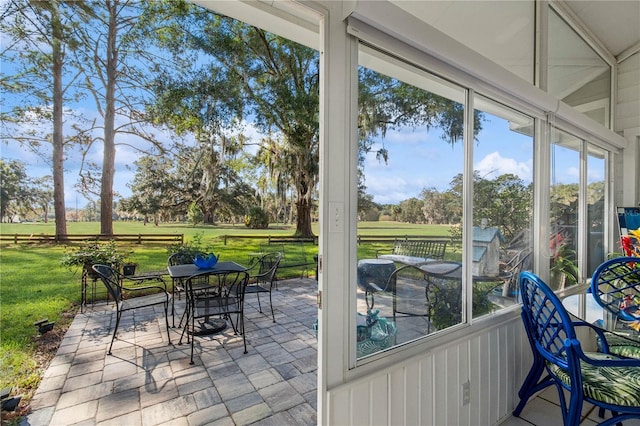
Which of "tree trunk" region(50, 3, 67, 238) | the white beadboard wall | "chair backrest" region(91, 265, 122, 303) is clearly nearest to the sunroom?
the white beadboard wall

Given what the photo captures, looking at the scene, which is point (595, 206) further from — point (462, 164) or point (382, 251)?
point (382, 251)

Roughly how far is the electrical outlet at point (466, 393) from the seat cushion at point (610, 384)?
0.48 meters

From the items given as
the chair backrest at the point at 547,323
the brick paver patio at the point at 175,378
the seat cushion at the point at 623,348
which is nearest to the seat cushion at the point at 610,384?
the chair backrest at the point at 547,323

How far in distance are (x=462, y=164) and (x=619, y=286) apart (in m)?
1.61

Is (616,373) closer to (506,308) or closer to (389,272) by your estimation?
(506,308)

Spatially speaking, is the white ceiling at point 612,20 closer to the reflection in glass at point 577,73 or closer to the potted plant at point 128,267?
the reflection in glass at point 577,73

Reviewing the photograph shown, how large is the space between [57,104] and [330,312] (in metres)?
4.40

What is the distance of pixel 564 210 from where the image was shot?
2.73m

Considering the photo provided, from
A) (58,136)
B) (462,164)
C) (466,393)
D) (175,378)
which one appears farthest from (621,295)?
(58,136)

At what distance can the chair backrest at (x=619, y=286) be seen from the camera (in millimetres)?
1747

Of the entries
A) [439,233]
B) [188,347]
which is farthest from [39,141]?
[439,233]

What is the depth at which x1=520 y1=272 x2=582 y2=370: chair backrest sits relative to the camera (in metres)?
1.37

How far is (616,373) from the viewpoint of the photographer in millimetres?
1562

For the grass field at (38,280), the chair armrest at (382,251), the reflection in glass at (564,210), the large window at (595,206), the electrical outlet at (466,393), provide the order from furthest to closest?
the large window at (595,206), the reflection in glass at (564,210), the grass field at (38,280), the electrical outlet at (466,393), the chair armrest at (382,251)
